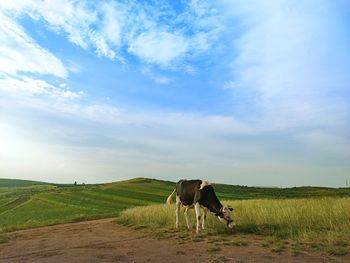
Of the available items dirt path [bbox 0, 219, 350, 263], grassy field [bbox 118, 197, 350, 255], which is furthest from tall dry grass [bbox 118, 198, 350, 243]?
dirt path [bbox 0, 219, 350, 263]

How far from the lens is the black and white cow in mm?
16672

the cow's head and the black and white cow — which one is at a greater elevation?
the black and white cow

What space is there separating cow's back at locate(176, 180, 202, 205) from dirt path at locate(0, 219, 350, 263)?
2629 millimetres

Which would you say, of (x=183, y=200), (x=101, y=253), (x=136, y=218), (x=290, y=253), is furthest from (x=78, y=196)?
(x=290, y=253)

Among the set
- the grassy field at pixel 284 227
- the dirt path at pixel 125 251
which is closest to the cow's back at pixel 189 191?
the grassy field at pixel 284 227

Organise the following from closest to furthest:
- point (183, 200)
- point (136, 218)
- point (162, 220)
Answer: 1. point (183, 200)
2. point (162, 220)
3. point (136, 218)

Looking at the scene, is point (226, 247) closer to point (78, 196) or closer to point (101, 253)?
point (101, 253)

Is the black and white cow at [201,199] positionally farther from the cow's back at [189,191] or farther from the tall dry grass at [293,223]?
the tall dry grass at [293,223]

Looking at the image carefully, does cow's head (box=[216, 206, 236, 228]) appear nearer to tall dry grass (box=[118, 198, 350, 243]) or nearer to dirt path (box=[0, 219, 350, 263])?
tall dry grass (box=[118, 198, 350, 243])

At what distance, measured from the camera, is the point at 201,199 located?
57.9ft

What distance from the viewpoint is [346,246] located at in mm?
11391

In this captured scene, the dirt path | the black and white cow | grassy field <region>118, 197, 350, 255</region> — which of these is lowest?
the dirt path

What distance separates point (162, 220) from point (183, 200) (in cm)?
223

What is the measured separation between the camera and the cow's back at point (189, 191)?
715 inches
